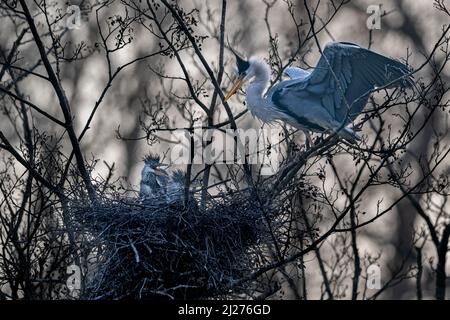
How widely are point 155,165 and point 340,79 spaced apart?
6.54ft

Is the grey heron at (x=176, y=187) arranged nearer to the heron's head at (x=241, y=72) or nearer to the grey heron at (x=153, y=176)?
the grey heron at (x=153, y=176)

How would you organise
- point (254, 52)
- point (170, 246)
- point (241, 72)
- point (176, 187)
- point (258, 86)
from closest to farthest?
point (170, 246)
point (176, 187)
point (258, 86)
point (241, 72)
point (254, 52)

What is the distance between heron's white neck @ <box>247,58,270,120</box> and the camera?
40.7 ft

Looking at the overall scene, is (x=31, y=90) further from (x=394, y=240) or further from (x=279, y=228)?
(x=279, y=228)

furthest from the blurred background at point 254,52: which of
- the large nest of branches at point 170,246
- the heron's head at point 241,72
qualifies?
the large nest of branches at point 170,246

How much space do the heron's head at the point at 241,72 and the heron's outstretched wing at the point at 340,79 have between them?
Result: 0.35 metres

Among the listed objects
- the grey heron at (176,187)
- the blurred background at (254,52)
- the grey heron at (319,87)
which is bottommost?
the grey heron at (176,187)

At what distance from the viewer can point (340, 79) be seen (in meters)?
12.2

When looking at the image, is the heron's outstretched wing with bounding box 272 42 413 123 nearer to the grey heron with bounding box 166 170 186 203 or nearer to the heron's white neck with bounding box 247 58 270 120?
the heron's white neck with bounding box 247 58 270 120

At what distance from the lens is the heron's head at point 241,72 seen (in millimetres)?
12609

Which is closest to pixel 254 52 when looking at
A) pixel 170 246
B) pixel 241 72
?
pixel 241 72

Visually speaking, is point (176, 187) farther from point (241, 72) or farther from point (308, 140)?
point (241, 72)

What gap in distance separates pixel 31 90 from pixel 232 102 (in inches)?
426
